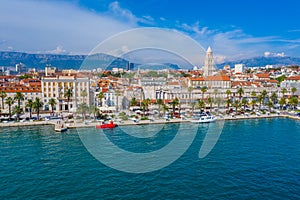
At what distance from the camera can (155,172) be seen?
11.9 metres

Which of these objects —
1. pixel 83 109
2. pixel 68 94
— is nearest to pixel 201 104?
pixel 83 109

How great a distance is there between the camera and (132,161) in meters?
12.9

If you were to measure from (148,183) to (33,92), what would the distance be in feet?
72.8

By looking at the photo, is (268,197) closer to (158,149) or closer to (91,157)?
(158,149)

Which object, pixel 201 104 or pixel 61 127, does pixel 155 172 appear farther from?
pixel 201 104

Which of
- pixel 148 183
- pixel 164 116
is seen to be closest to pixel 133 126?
pixel 164 116

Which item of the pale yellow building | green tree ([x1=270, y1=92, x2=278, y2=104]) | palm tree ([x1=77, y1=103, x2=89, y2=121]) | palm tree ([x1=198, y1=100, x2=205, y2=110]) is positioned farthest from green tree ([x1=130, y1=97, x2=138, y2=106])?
green tree ([x1=270, y1=92, x2=278, y2=104])

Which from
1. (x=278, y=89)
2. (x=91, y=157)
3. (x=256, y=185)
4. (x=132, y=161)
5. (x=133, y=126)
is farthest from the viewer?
(x=278, y=89)

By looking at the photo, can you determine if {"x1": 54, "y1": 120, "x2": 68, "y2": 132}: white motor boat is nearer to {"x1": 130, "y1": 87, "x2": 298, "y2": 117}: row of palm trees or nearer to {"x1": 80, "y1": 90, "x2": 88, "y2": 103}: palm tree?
{"x1": 80, "y1": 90, "x2": 88, "y2": 103}: palm tree

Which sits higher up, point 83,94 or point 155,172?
point 83,94

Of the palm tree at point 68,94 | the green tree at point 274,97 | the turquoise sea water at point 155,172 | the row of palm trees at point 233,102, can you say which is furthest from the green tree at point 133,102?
the green tree at point 274,97

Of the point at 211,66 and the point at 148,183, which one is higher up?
the point at 211,66

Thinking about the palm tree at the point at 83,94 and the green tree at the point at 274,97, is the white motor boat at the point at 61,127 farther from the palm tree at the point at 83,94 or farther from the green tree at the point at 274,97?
the green tree at the point at 274,97

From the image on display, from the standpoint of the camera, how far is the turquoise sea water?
9.99 m
